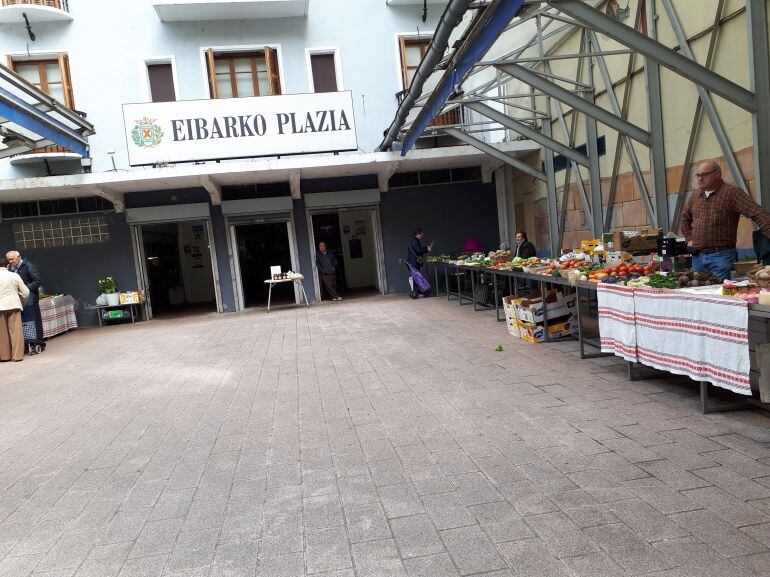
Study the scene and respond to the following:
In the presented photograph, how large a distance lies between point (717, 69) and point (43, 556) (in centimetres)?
793

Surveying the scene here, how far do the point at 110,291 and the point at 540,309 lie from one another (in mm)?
10778

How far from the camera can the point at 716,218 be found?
16.9ft

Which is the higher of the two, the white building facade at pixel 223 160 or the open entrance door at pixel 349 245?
the white building facade at pixel 223 160

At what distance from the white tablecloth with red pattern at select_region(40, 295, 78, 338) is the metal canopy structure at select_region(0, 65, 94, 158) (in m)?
3.30

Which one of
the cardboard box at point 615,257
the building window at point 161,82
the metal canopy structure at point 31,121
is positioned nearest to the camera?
the cardboard box at point 615,257

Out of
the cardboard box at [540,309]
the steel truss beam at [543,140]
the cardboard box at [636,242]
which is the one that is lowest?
the cardboard box at [540,309]

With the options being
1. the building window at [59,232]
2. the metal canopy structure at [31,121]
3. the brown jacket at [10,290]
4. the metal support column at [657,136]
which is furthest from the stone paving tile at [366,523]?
the building window at [59,232]

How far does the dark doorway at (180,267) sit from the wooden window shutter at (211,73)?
188 inches

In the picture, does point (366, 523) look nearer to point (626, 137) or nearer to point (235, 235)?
point (626, 137)

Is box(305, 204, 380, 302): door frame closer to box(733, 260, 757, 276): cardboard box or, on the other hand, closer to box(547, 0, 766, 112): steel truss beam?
box(547, 0, 766, 112): steel truss beam

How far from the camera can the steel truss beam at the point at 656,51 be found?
534 centimetres

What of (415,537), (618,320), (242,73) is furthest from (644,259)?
(242,73)

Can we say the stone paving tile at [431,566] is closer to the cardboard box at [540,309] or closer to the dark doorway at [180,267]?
the cardboard box at [540,309]

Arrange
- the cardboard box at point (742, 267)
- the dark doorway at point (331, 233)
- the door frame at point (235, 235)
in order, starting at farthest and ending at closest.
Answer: the dark doorway at point (331, 233), the door frame at point (235, 235), the cardboard box at point (742, 267)
